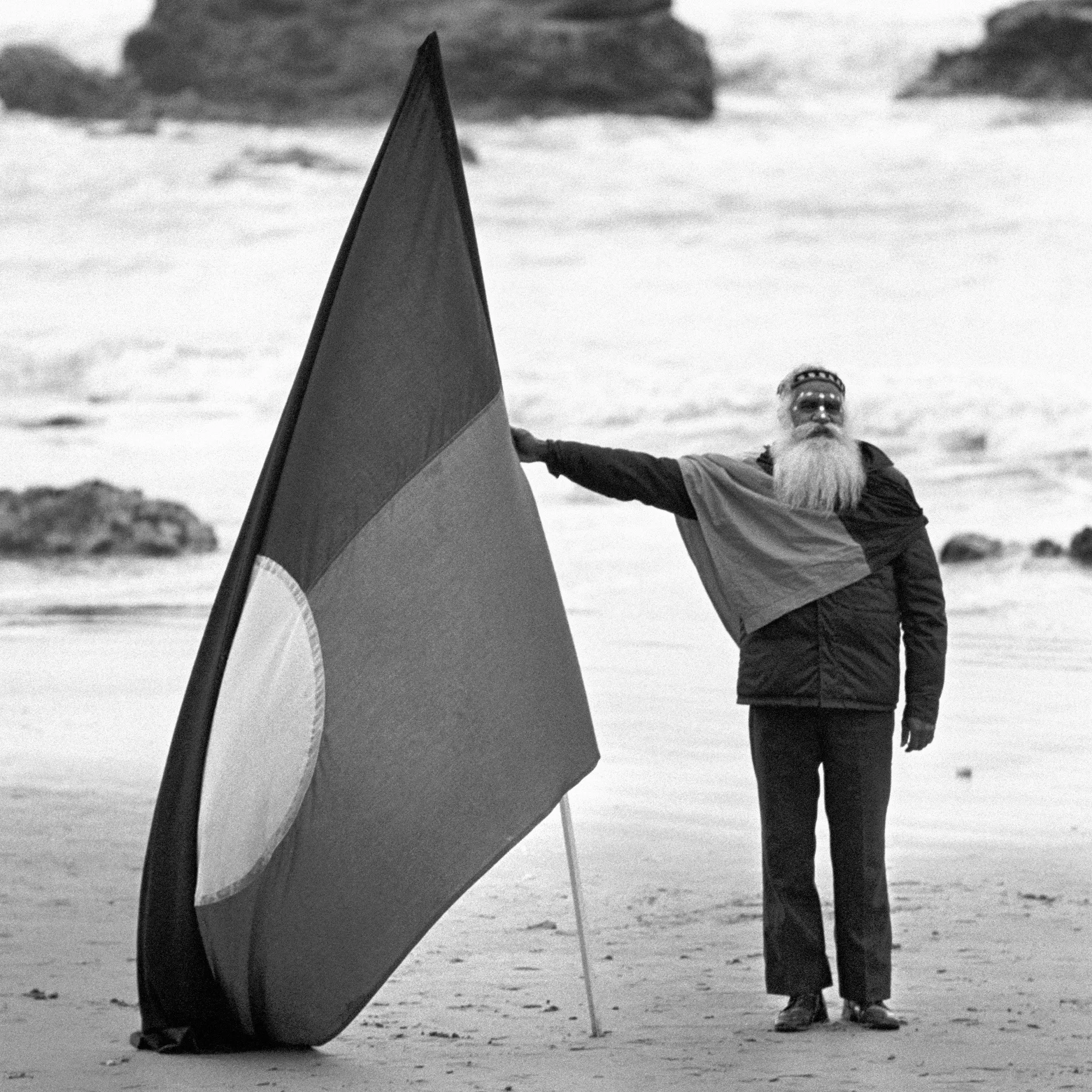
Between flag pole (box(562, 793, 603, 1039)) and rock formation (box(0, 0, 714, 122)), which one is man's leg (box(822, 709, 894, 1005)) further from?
rock formation (box(0, 0, 714, 122))

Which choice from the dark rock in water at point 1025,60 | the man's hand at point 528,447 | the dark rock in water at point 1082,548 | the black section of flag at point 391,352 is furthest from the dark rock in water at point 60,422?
the black section of flag at point 391,352

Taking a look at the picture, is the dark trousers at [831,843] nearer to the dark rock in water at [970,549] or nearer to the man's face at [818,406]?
the man's face at [818,406]

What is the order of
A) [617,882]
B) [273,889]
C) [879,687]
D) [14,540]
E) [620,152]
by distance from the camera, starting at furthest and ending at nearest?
→ [620,152] < [14,540] < [617,882] < [879,687] < [273,889]

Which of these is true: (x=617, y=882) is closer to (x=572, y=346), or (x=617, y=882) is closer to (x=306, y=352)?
(x=306, y=352)

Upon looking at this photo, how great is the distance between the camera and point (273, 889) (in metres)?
3.24

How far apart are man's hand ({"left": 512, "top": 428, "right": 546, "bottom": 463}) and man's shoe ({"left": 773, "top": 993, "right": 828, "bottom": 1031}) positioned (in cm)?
95

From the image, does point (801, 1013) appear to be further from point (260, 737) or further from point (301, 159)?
point (301, 159)

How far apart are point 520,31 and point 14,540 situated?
15.4 ft

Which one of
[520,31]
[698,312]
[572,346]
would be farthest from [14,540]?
[520,31]

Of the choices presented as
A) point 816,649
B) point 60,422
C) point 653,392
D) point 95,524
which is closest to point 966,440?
point 653,392

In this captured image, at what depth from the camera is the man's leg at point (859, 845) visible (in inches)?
137

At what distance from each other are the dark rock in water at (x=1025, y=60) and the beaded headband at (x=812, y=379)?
24.4 feet

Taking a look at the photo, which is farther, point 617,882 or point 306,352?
point 617,882

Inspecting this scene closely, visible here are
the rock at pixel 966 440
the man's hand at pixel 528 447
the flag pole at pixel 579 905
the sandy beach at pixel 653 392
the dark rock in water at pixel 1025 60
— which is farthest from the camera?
the dark rock in water at pixel 1025 60
